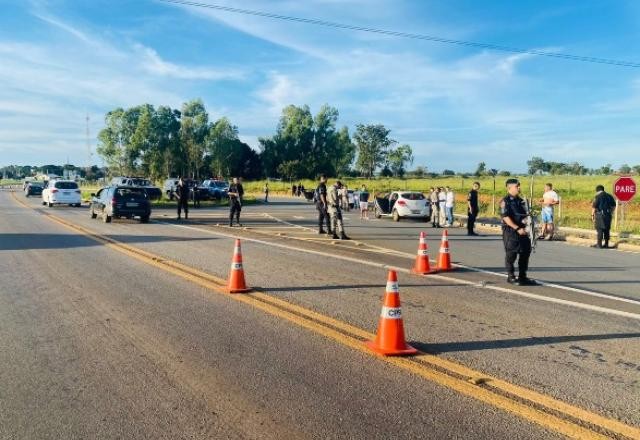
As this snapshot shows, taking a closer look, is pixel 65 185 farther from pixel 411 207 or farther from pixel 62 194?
pixel 411 207

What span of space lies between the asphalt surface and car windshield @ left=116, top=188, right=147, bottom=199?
12.5 metres

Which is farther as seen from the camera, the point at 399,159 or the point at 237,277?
the point at 399,159

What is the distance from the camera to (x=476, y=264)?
12086mm

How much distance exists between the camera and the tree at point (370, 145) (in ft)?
394

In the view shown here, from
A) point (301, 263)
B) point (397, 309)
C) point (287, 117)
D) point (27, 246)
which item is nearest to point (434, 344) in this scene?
point (397, 309)

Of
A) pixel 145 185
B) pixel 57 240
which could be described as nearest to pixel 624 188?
pixel 57 240

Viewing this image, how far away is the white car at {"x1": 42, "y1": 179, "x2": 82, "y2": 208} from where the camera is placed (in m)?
35.4

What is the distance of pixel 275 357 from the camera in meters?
5.24

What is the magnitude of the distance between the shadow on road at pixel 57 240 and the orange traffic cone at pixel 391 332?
35.5 feet

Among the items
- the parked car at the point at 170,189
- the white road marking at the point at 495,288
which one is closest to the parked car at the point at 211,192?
the parked car at the point at 170,189

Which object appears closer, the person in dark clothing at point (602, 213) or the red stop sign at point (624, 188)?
the person in dark clothing at point (602, 213)

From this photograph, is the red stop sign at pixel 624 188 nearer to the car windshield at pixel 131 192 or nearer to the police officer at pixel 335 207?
the police officer at pixel 335 207

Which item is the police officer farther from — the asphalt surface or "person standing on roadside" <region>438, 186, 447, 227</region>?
"person standing on roadside" <region>438, 186, 447, 227</region>

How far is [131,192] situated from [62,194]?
15.3m
